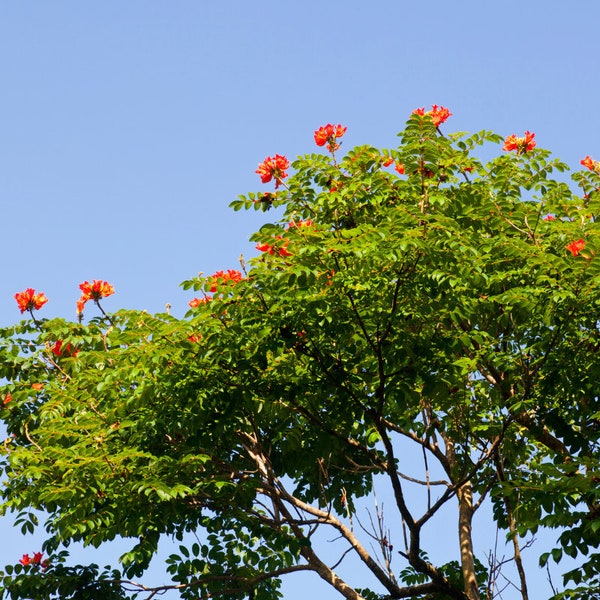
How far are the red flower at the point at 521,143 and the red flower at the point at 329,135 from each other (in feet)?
9.64

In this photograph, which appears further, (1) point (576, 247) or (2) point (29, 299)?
(2) point (29, 299)

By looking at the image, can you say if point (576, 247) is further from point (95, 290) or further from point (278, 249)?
point (95, 290)

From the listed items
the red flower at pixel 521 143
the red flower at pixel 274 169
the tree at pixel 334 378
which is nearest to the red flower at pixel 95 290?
the tree at pixel 334 378

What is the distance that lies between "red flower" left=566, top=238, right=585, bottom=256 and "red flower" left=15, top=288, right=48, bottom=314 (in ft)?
24.6

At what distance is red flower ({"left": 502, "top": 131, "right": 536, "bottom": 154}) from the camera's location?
43.0 feet

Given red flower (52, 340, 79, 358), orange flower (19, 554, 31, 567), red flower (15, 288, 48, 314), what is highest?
red flower (15, 288, 48, 314)

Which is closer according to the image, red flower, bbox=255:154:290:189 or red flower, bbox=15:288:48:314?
red flower, bbox=255:154:290:189

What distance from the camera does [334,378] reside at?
35.8 feet

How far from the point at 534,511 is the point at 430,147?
406 cm

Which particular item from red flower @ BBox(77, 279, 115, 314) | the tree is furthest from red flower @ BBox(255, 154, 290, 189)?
red flower @ BBox(77, 279, 115, 314)

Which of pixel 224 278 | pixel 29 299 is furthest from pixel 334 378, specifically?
pixel 29 299

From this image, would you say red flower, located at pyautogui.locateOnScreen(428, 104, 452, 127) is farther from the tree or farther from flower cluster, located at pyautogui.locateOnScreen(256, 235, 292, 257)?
flower cluster, located at pyautogui.locateOnScreen(256, 235, 292, 257)

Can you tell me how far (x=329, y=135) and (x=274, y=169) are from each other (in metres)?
0.83

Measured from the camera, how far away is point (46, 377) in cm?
1354
